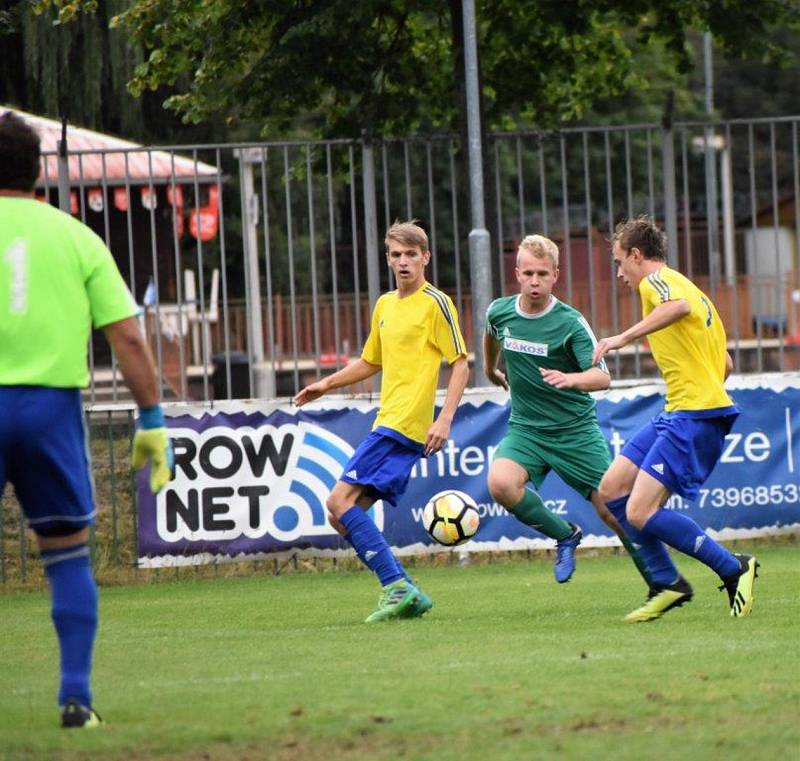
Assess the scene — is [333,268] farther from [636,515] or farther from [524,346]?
[636,515]

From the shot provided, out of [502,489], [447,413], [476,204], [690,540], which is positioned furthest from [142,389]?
[476,204]

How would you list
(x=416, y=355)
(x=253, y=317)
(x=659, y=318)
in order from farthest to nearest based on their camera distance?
(x=253, y=317), (x=416, y=355), (x=659, y=318)

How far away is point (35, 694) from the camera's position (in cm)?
669

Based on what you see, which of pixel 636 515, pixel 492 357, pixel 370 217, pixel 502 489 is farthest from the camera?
pixel 370 217

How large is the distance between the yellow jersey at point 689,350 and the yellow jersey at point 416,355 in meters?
1.17

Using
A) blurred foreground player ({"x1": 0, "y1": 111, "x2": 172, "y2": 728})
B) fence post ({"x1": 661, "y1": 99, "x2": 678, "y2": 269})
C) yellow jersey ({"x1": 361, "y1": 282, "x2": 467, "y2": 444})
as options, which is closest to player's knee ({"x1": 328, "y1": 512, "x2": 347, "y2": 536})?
yellow jersey ({"x1": 361, "y1": 282, "x2": 467, "y2": 444})

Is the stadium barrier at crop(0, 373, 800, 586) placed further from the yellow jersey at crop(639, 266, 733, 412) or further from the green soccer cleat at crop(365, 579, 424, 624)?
the yellow jersey at crop(639, 266, 733, 412)

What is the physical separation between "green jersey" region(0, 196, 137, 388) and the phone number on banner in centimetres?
825

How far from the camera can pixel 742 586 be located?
28.5 feet

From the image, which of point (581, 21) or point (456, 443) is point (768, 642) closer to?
point (456, 443)

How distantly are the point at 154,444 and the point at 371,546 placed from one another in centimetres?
346

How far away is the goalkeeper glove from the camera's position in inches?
234

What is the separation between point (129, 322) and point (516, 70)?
11.4m

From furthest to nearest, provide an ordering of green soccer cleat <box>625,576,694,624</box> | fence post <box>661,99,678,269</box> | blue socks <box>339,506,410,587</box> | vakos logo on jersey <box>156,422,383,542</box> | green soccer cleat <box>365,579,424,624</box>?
fence post <box>661,99,678,269</box>, vakos logo on jersey <box>156,422,383,542</box>, blue socks <box>339,506,410,587</box>, green soccer cleat <box>365,579,424,624</box>, green soccer cleat <box>625,576,694,624</box>
